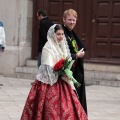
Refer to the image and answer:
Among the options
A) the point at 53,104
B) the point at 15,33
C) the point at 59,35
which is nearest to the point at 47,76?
the point at 53,104

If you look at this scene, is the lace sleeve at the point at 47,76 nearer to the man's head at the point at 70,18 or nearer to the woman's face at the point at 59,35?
the woman's face at the point at 59,35

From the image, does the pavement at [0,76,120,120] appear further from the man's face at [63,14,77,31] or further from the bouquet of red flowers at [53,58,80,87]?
the man's face at [63,14,77,31]

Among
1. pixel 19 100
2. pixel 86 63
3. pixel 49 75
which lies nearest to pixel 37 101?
pixel 49 75

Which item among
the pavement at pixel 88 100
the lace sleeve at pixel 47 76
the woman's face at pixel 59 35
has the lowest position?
the pavement at pixel 88 100

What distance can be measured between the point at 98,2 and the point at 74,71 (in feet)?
22.6

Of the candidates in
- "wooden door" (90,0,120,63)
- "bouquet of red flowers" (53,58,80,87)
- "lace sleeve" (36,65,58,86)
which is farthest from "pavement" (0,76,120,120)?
"bouquet of red flowers" (53,58,80,87)

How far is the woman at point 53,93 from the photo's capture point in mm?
5711

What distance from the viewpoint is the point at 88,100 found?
383 inches

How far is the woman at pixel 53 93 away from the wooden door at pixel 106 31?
268 inches

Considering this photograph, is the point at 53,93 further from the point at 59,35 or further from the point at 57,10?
the point at 57,10

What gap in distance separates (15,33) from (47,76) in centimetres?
796

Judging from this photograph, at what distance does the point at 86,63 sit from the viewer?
41.9 feet

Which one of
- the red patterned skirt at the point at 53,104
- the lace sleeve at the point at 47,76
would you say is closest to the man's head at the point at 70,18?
the lace sleeve at the point at 47,76

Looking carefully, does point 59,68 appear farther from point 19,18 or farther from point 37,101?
point 19,18
